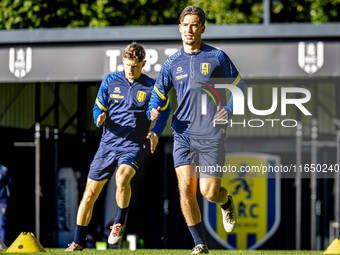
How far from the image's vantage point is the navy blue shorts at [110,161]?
6151 mm

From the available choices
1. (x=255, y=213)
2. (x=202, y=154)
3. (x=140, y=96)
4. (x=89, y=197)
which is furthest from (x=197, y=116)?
(x=255, y=213)

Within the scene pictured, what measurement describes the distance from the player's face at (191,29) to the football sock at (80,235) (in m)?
2.39

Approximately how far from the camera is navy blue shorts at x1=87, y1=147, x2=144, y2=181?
6151 millimetres

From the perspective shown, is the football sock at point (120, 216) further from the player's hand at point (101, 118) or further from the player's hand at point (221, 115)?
the player's hand at point (221, 115)

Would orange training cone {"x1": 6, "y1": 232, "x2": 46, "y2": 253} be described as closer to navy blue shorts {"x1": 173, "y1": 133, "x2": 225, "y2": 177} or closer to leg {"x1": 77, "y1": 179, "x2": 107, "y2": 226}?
leg {"x1": 77, "y1": 179, "x2": 107, "y2": 226}

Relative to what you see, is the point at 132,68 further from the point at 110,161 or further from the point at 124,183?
the point at 124,183

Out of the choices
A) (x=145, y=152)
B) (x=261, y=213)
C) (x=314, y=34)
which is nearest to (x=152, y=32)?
(x=145, y=152)

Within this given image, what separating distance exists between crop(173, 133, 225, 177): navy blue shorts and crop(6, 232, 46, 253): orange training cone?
5.57ft

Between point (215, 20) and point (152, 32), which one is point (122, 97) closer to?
point (152, 32)

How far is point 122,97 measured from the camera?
6.13m

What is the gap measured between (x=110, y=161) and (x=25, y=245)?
1261 mm

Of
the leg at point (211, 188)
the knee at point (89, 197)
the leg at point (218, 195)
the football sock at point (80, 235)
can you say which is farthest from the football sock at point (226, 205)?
the football sock at point (80, 235)

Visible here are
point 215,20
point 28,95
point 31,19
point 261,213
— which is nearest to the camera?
point 28,95

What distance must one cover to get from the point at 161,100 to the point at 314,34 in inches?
80.1
